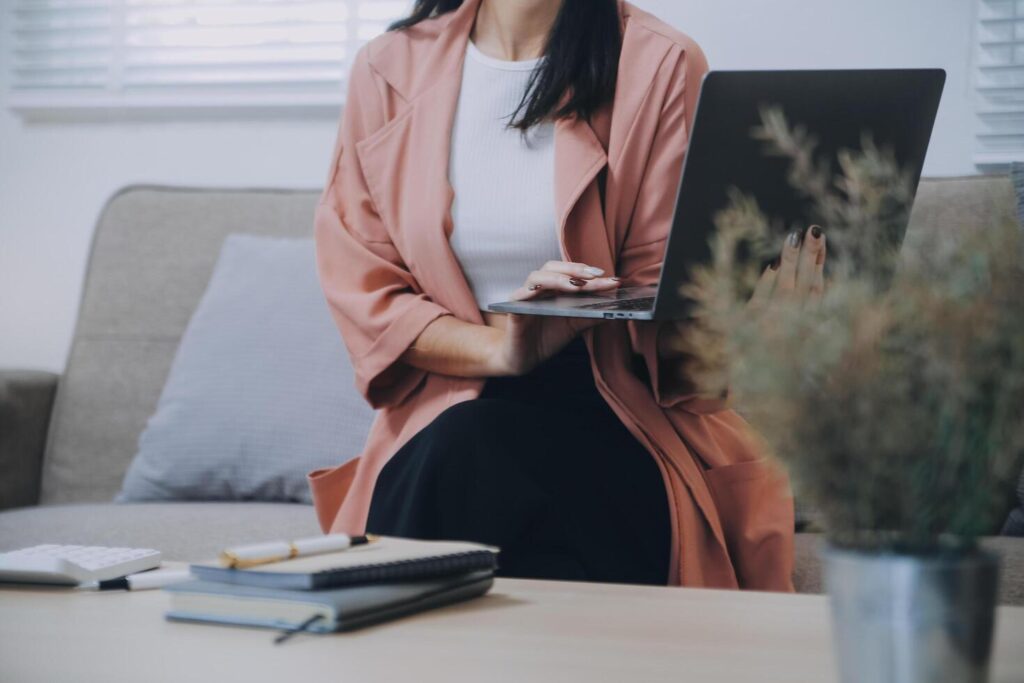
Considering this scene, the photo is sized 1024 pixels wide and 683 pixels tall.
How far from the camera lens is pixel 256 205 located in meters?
2.10

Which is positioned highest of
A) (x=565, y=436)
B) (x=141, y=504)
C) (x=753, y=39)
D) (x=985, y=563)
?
(x=753, y=39)

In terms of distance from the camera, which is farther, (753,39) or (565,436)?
(753,39)

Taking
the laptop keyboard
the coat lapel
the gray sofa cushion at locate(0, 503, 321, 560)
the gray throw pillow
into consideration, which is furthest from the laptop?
the gray throw pillow

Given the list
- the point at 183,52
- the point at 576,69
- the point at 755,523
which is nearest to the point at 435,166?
the point at 576,69

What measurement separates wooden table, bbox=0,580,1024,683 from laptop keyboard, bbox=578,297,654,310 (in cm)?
26

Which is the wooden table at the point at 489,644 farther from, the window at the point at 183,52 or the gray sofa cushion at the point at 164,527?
the window at the point at 183,52

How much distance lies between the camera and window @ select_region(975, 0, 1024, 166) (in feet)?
6.36

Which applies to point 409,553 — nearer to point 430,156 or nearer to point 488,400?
point 488,400

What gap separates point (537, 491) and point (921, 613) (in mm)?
713

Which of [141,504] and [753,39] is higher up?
[753,39]

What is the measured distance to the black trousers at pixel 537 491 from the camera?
1180mm

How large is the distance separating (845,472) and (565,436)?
77 centimetres

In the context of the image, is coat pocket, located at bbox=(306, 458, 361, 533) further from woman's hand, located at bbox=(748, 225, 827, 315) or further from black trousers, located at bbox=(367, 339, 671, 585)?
woman's hand, located at bbox=(748, 225, 827, 315)

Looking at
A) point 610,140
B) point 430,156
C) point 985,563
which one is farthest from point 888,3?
point 985,563
